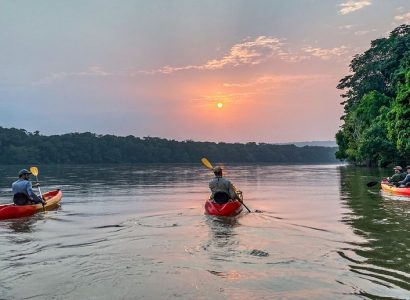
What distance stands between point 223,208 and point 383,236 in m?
5.57

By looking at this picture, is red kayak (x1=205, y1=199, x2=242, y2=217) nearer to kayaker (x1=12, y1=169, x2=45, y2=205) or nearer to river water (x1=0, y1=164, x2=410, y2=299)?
river water (x1=0, y1=164, x2=410, y2=299)

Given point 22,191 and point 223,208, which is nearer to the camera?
point 223,208

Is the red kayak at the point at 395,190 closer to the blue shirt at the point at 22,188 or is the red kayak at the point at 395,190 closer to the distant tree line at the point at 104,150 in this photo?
the blue shirt at the point at 22,188

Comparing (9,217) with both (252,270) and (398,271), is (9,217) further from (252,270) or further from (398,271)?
(398,271)

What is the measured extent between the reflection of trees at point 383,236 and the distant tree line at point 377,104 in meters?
22.1

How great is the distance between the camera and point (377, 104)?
6188 cm

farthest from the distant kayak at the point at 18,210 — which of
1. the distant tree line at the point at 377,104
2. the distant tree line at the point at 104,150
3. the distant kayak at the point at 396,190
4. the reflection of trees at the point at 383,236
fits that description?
the distant tree line at the point at 104,150

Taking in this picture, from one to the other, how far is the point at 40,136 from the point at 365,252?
507 feet

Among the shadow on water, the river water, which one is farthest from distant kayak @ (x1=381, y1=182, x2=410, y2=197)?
the shadow on water

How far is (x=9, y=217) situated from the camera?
16.1 metres

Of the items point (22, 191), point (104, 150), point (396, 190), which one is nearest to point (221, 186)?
point (22, 191)

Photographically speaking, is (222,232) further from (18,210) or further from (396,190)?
(396,190)

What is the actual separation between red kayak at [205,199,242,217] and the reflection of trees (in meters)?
3.82

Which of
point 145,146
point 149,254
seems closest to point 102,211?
point 149,254
